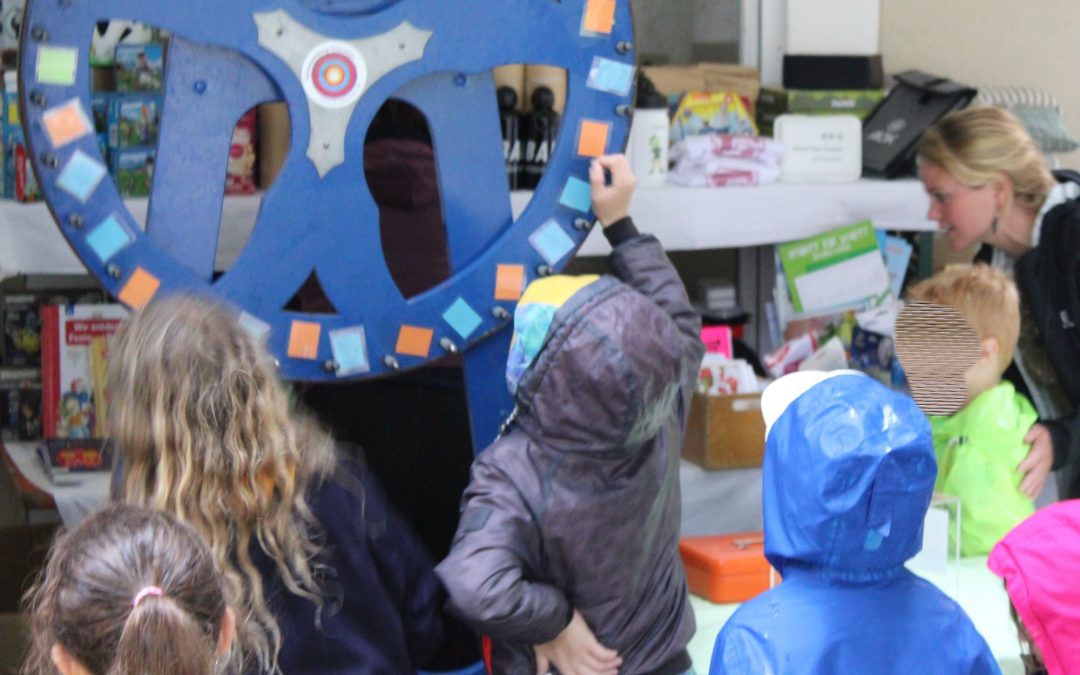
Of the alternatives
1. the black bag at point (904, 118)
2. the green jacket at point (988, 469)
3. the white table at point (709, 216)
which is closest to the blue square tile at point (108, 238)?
the white table at point (709, 216)

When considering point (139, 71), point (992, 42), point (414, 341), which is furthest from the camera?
point (992, 42)

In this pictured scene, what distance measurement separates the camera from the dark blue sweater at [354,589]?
1.94 m

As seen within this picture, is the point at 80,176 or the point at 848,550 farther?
the point at 80,176

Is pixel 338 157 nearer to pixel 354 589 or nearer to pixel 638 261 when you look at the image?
pixel 638 261

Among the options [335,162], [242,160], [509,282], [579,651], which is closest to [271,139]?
[242,160]

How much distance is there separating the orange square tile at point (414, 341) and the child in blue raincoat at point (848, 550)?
0.80 metres

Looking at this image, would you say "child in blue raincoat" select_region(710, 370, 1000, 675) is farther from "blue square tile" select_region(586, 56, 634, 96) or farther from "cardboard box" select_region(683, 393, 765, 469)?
"cardboard box" select_region(683, 393, 765, 469)

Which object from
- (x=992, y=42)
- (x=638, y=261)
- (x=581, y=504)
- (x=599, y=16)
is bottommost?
(x=581, y=504)

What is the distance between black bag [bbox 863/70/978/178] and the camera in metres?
3.74

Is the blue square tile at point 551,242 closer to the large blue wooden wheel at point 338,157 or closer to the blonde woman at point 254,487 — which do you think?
the large blue wooden wheel at point 338,157

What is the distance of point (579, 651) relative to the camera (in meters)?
2.26

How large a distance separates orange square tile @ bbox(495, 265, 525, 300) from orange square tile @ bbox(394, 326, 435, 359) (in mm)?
142

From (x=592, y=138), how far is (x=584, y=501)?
0.69m

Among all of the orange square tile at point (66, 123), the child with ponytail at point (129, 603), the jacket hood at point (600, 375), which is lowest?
the child with ponytail at point (129, 603)
